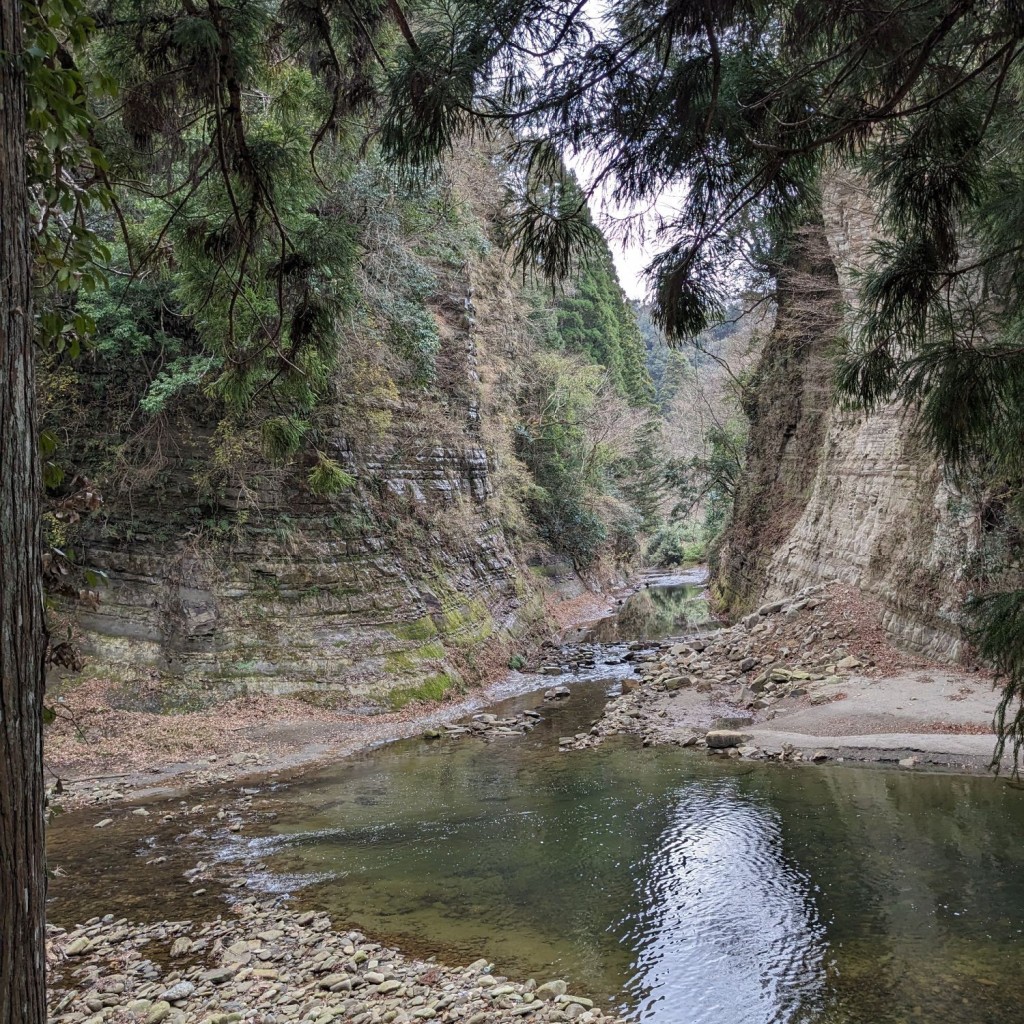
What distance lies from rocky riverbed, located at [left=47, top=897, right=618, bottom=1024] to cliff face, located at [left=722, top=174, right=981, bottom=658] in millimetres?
7562

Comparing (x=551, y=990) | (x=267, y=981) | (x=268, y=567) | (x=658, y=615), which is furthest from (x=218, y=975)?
(x=658, y=615)

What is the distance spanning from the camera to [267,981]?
553 cm

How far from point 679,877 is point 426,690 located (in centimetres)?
875

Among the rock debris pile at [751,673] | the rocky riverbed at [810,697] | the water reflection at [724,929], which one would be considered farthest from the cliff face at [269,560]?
the water reflection at [724,929]

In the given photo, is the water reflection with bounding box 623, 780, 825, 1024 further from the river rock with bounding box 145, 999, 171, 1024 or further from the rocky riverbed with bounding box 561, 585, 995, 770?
the river rock with bounding box 145, 999, 171, 1024

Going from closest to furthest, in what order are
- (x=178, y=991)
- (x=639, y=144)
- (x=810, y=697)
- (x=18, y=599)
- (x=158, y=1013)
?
(x=18, y=599) < (x=639, y=144) < (x=158, y=1013) < (x=178, y=991) < (x=810, y=697)

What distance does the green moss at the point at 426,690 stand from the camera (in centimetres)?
1449

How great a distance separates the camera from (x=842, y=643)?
14.6m

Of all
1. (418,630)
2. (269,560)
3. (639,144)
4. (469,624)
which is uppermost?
(639,144)

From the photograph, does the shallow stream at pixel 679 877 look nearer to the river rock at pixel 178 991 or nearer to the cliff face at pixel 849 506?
the river rock at pixel 178 991

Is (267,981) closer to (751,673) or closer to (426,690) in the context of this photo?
(426,690)

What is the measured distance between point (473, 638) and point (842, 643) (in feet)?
25.9

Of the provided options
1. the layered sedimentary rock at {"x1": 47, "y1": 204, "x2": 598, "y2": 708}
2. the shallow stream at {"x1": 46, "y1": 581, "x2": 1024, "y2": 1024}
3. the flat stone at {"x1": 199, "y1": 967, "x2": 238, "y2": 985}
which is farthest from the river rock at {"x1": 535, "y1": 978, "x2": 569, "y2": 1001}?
the layered sedimentary rock at {"x1": 47, "y1": 204, "x2": 598, "y2": 708}

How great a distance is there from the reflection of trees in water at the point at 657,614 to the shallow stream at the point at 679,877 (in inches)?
520
